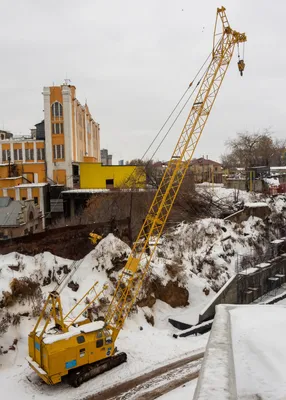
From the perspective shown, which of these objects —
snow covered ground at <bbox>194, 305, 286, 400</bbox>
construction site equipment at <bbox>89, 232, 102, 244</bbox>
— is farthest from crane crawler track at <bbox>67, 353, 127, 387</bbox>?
snow covered ground at <bbox>194, 305, 286, 400</bbox>

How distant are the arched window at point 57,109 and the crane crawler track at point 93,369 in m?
27.2

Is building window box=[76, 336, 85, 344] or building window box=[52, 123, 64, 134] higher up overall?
building window box=[52, 123, 64, 134]

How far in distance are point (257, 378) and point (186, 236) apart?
2285cm

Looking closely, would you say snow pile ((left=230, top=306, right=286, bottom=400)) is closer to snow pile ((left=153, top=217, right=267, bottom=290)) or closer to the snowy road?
the snowy road

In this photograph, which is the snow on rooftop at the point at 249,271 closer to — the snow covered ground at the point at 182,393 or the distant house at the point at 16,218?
the snow covered ground at the point at 182,393

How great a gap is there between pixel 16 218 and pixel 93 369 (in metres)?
14.2

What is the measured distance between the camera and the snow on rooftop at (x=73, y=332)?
1252 cm

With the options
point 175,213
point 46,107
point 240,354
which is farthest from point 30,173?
point 240,354

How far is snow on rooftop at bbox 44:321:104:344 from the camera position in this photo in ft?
41.1

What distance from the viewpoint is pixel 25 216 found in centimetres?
2595

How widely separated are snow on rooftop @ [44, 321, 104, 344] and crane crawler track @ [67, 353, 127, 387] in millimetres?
1413

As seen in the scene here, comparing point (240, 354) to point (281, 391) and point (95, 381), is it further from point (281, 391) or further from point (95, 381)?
point (95, 381)

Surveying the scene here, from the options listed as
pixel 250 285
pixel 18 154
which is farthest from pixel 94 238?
pixel 18 154

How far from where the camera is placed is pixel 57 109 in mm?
35812
